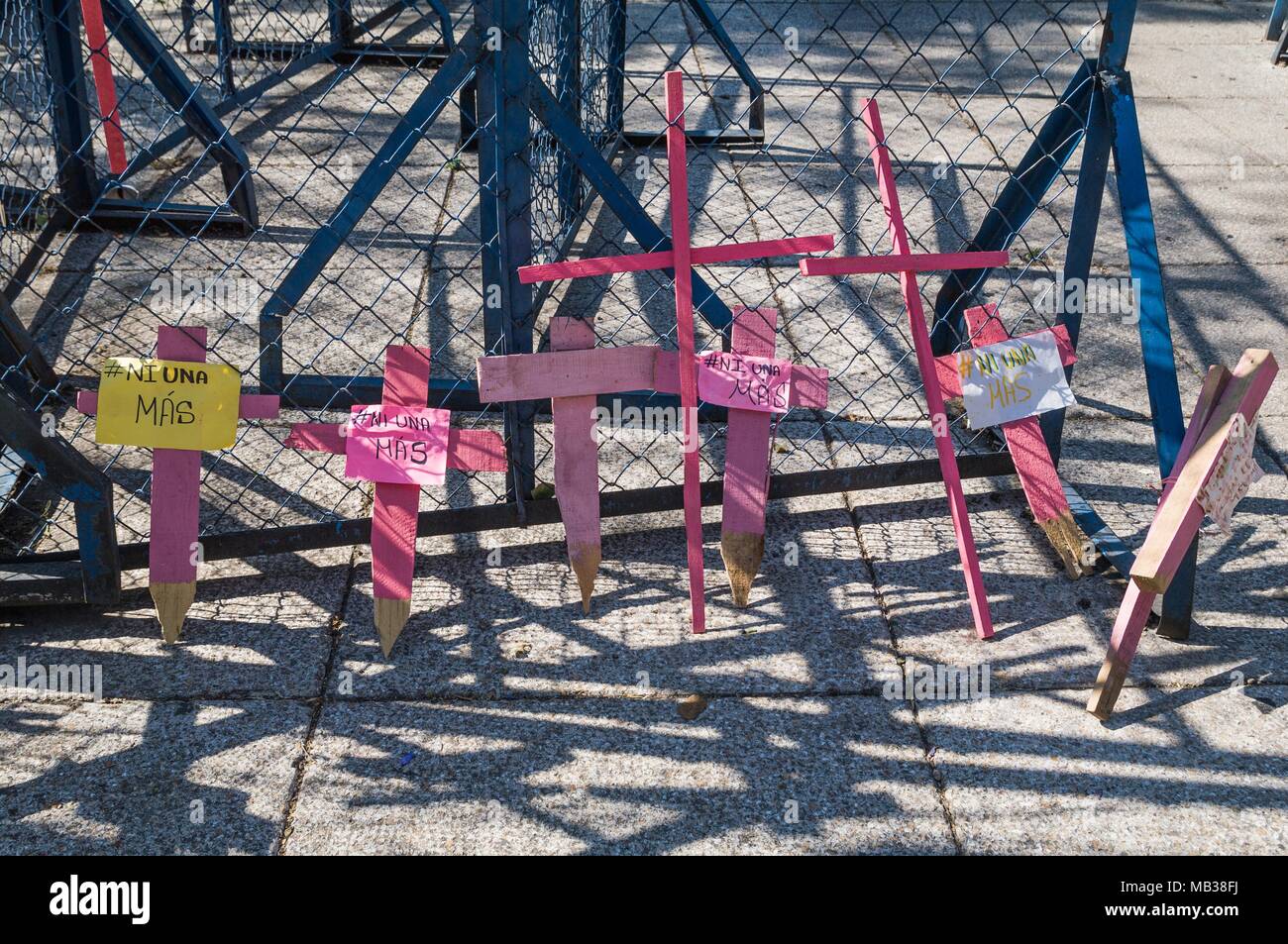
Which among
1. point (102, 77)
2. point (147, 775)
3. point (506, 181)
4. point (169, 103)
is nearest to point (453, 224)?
point (169, 103)

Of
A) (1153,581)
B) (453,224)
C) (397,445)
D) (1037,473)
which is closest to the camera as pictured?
(1153,581)

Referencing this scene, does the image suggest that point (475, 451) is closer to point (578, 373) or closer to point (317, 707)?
point (578, 373)

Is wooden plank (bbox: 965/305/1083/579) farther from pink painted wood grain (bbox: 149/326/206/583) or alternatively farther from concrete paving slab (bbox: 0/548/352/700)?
pink painted wood grain (bbox: 149/326/206/583)

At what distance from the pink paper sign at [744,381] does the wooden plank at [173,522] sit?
135cm

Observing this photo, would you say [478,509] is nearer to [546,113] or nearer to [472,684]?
[472,684]

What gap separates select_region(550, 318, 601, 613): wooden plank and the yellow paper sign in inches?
33.7

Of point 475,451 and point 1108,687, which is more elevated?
point 475,451

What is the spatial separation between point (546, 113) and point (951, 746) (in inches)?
75.2

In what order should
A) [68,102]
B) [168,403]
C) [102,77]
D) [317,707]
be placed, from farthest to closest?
[68,102], [102,77], [168,403], [317,707]

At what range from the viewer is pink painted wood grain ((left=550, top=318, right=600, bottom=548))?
128 inches

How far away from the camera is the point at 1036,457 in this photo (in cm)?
357

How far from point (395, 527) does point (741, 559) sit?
3.14 ft

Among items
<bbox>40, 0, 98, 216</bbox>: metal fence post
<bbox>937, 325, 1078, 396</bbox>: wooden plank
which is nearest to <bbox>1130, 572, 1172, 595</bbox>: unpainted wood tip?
<bbox>937, 325, 1078, 396</bbox>: wooden plank
